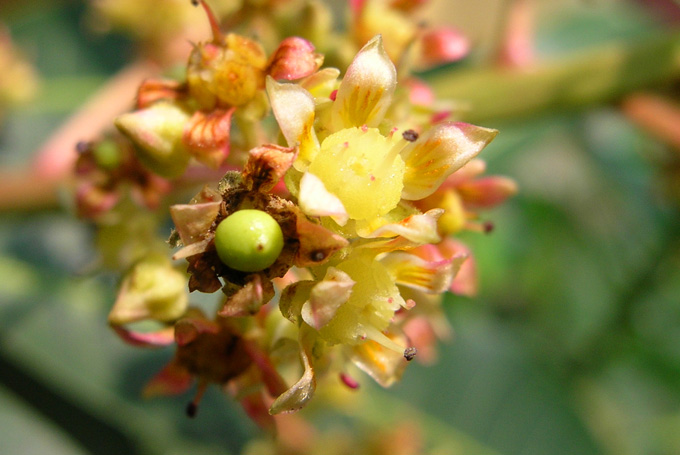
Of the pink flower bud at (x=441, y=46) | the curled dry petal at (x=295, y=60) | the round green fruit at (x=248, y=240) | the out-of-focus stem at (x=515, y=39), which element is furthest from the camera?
the out-of-focus stem at (x=515, y=39)

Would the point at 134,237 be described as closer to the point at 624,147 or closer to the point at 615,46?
the point at 615,46

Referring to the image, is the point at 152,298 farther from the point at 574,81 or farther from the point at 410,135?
the point at 574,81

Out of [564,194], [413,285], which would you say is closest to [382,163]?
[413,285]

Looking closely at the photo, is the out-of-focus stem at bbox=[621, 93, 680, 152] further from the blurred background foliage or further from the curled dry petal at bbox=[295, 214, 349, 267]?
the curled dry petal at bbox=[295, 214, 349, 267]

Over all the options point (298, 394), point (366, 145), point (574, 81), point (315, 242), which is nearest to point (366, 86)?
point (366, 145)

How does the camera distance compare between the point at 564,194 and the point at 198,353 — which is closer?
the point at 198,353

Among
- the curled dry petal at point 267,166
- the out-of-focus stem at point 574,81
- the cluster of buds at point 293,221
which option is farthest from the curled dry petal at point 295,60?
the out-of-focus stem at point 574,81

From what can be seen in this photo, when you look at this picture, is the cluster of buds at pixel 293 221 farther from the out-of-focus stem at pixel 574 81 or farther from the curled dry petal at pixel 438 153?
the out-of-focus stem at pixel 574 81

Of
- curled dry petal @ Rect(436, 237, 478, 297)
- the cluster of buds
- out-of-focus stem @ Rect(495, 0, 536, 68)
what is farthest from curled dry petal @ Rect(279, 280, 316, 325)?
out-of-focus stem @ Rect(495, 0, 536, 68)
